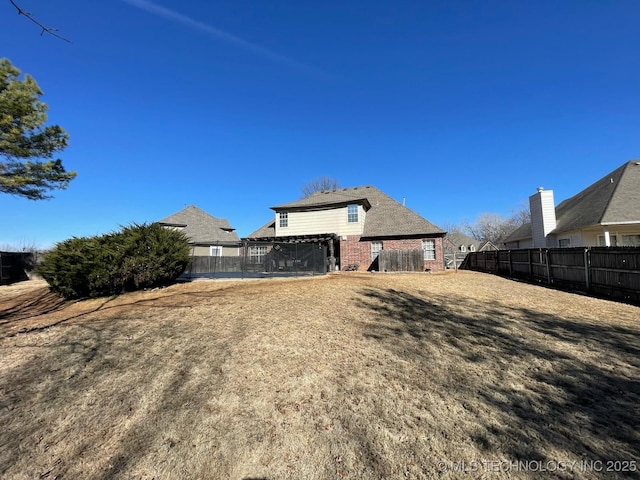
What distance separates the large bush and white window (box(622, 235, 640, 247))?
74.5 feet

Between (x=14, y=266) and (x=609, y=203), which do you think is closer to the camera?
(x=609, y=203)

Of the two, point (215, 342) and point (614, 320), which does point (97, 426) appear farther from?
point (614, 320)

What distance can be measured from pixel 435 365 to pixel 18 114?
18101mm

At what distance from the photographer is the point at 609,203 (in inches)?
638

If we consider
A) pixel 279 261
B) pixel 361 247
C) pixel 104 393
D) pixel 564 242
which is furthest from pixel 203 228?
pixel 564 242

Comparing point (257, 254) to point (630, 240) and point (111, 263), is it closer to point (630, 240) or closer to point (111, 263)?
point (111, 263)

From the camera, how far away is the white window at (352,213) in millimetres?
22516

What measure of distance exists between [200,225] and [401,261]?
2152cm

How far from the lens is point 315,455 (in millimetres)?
2857

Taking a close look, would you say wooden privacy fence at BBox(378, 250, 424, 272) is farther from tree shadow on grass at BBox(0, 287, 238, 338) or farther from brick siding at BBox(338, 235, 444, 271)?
tree shadow on grass at BBox(0, 287, 238, 338)

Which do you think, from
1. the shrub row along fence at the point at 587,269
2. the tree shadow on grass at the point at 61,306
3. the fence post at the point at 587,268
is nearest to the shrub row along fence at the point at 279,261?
the tree shadow on grass at the point at 61,306

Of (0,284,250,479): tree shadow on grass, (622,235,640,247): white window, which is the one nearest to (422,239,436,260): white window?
(622,235,640,247): white window

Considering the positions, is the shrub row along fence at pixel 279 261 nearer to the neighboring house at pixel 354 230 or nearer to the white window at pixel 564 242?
the neighboring house at pixel 354 230

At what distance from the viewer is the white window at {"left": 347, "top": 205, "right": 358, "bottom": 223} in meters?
22.5
